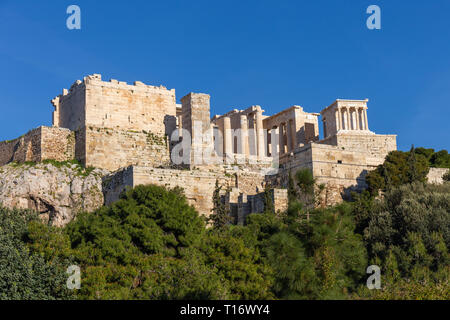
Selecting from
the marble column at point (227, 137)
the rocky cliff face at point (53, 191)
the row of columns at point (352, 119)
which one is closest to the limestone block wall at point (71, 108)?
the rocky cliff face at point (53, 191)

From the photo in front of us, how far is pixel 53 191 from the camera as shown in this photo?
129 feet

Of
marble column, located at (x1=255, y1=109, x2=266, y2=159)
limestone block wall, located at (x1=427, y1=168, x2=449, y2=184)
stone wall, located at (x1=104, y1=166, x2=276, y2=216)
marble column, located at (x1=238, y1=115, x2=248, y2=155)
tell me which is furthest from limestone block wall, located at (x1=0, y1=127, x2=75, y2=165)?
limestone block wall, located at (x1=427, y1=168, x2=449, y2=184)

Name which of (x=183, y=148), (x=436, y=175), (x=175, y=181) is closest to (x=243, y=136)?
(x=183, y=148)

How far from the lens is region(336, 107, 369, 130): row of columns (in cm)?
4797

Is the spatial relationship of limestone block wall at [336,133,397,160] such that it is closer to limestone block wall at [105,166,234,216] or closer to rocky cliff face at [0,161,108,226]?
limestone block wall at [105,166,234,216]

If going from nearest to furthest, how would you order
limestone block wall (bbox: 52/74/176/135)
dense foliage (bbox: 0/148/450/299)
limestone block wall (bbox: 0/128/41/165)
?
dense foliage (bbox: 0/148/450/299) → limestone block wall (bbox: 0/128/41/165) → limestone block wall (bbox: 52/74/176/135)

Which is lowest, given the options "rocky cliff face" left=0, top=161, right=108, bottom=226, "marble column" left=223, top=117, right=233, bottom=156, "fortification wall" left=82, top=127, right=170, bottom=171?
"rocky cliff face" left=0, top=161, right=108, bottom=226

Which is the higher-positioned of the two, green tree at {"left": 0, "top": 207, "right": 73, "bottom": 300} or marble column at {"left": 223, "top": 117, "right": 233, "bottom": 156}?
marble column at {"left": 223, "top": 117, "right": 233, "bottom": 156}

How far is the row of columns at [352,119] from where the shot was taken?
157ft

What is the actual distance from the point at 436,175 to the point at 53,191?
71.3 feet

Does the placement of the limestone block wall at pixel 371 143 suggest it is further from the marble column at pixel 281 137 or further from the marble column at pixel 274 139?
the marble column at pixel 274 139

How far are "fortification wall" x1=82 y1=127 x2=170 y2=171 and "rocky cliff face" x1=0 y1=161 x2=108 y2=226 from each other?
156 cm

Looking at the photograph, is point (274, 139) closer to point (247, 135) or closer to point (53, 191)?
point (247, 135)

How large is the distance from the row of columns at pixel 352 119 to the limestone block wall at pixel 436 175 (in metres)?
6.89
